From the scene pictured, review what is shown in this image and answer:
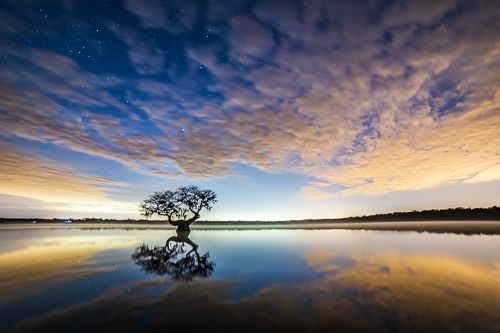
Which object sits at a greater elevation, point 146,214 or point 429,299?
point 146,214

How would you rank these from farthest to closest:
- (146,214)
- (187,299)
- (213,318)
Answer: (146,214), (187,299), (213,318)

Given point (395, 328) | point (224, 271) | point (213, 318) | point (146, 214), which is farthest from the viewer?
point (146, 214)

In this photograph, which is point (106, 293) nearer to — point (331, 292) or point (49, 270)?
point (49, 270)

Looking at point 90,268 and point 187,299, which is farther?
point 90,268

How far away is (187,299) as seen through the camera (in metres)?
6.55

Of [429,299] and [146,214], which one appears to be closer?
[429,299]

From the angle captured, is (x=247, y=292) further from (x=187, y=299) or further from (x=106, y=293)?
(x=106, y=293)

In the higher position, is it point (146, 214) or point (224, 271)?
point (146, 214)

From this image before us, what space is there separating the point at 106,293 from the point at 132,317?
2843mm

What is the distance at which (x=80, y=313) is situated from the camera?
5.51 m

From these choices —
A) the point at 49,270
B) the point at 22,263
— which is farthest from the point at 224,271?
the point at 22,263

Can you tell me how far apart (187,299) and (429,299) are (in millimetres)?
8188

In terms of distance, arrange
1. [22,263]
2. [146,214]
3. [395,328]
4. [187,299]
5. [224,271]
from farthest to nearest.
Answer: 1. [146,214]
2. [22,263]
3. [224,271]
4. [187,299]
5. [395,328]

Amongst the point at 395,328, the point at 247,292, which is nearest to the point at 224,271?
the point at 247,292
